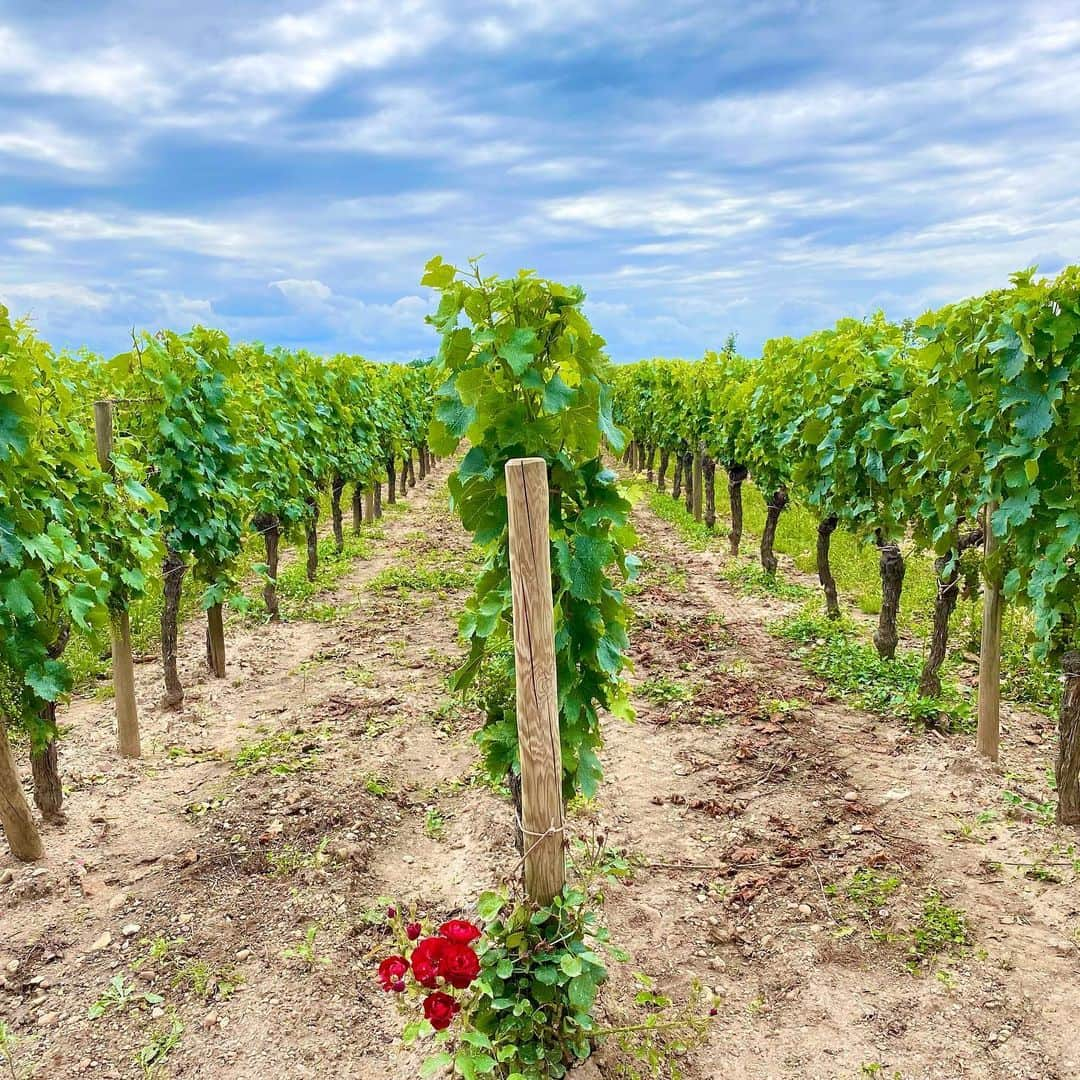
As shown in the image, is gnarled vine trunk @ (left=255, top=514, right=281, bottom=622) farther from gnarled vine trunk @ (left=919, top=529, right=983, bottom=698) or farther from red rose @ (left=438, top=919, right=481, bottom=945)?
red rose @ (left=438, top=919, right=481, bottom=945)

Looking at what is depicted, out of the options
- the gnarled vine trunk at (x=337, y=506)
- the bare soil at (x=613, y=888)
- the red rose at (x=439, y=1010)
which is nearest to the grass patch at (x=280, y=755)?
the bare soil at (x=613, y=888)

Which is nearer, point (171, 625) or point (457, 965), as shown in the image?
point (457, 965)

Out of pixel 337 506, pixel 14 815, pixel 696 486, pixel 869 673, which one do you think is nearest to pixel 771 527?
pixel 869 673

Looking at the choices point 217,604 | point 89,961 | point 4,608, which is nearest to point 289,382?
point 217,604

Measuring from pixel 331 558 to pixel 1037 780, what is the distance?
9872mm

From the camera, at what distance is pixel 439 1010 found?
2.66 meters

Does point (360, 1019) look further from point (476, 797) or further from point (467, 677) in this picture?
point (476, 797)

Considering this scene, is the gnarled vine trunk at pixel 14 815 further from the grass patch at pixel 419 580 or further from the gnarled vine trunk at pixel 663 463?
the gnarled vine trunk at pixel 663 463

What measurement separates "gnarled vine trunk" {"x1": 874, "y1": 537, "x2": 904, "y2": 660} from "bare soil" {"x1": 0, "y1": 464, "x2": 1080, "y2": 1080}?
84cm

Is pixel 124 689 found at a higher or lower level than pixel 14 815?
higher

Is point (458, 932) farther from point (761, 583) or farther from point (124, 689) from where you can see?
point (761, 583)

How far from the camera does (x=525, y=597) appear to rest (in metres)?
2.90

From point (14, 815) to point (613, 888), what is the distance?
11.1 ft

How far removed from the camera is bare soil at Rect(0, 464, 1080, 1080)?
11.2 feet
